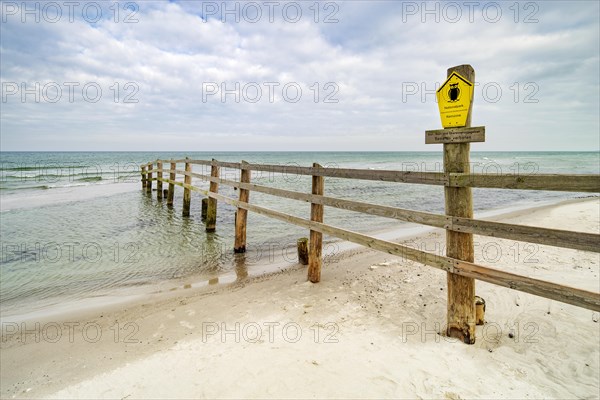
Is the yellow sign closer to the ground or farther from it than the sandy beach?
farther from it

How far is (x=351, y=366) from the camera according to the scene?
3090 millimetres

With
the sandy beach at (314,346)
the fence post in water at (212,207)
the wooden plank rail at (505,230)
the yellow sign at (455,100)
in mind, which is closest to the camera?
the wooden plank rail at (505,230)

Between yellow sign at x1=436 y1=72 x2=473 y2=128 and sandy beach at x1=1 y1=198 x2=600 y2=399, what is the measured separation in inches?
94.4

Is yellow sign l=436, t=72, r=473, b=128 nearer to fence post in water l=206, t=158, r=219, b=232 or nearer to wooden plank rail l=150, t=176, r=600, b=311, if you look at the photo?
wooden plank rail l=150, t=176, r=600, b=311

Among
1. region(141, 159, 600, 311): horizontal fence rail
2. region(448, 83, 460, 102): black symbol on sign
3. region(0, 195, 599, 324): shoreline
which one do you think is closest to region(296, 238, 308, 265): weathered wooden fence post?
region(0, 195, 599, 324): shoreline

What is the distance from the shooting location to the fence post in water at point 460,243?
3305mm

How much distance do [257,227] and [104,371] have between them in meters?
7.20

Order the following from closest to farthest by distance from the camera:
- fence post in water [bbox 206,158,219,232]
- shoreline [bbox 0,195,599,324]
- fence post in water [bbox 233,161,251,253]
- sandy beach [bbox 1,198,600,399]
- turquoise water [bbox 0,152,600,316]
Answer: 1. sandy beach [bbox 1,198,600,399]
2. shoreline [bbox 0,195,599,324]
3. turquoise water [bbox 0,152,600,316]
4. fence post in water [bbox 233,161,251,253]
5. fence post in water [bbox 206,158,219,232]

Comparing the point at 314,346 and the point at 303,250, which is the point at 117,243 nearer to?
the point at 303,250

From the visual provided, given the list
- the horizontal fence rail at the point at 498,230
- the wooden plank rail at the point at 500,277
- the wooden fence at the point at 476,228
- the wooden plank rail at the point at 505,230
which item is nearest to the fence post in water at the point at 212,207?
the wooden fence at the point at 476,228

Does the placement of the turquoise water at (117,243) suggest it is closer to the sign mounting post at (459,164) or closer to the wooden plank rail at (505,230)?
the wooden plank rail at (505,230)

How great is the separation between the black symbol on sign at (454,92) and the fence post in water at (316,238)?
230 cm

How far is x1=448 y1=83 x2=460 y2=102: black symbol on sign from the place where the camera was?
331 cm

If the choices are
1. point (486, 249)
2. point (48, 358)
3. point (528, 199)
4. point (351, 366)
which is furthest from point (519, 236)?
point (528, 199)
